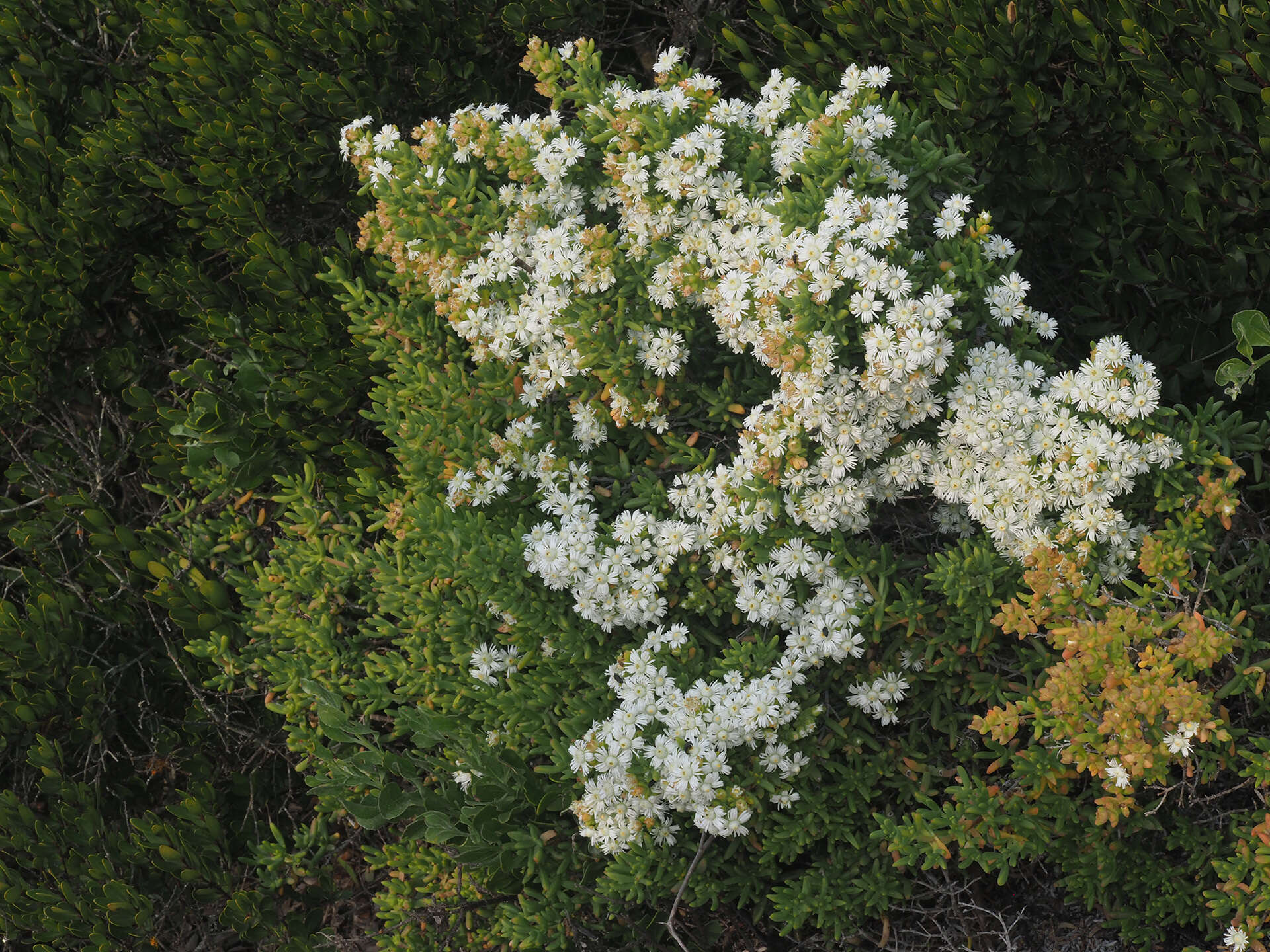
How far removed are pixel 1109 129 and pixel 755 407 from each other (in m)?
1.58

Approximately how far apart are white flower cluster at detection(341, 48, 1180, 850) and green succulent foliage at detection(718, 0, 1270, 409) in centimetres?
45

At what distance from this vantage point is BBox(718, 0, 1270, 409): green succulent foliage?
3.17 metres

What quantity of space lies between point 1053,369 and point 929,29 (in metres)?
1.18

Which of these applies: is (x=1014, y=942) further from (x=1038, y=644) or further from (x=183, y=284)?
(x=183, y=284)

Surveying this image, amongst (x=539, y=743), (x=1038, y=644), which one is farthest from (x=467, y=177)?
(x=1038, y=644)

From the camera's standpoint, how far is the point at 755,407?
3.13 m

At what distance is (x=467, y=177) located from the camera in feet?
11.7

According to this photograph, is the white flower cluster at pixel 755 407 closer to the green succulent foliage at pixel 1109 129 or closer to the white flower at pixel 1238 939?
the green succulent foliage at pixel 1109 129

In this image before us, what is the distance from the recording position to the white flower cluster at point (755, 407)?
9.23 feet

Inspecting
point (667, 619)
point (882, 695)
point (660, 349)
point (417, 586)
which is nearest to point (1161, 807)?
point (882, 695)

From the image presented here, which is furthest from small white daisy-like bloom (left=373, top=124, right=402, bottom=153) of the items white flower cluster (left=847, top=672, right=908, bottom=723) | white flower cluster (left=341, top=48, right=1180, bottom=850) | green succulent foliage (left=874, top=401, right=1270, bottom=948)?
green succulent foliage (left=874, top=401, right=1270, bottom=948)

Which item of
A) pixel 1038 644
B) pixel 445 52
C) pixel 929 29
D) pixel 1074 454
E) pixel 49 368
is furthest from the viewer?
pixel 49 368

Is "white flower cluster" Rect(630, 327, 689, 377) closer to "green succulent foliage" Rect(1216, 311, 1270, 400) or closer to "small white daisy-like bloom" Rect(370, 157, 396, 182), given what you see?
"small white daisy-like bloom" Rect(370, 157, 396, 182)

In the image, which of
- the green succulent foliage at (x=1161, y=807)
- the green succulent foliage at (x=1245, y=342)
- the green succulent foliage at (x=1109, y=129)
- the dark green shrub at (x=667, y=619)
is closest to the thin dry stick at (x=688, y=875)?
the dark green shrub at (x=667, y=619)
